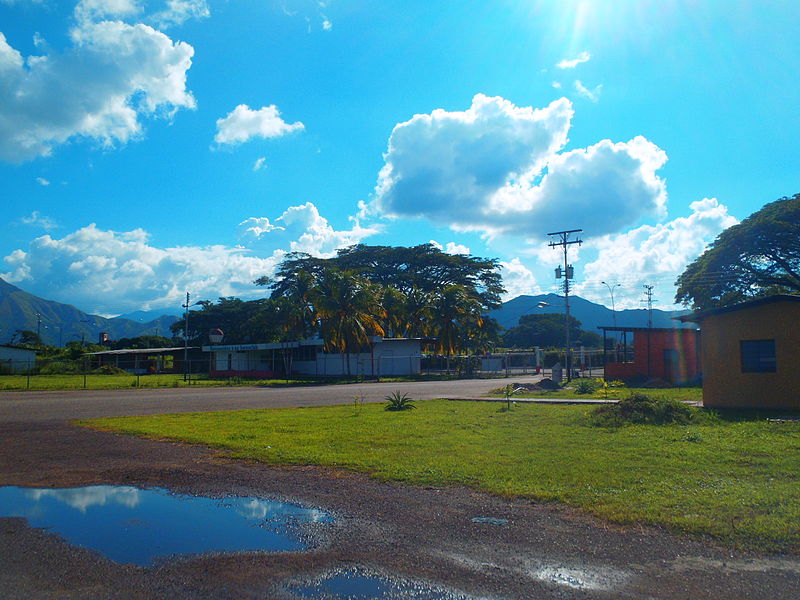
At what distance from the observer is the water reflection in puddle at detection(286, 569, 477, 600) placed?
4.54 m

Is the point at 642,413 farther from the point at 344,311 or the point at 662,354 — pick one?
the point at 344,311

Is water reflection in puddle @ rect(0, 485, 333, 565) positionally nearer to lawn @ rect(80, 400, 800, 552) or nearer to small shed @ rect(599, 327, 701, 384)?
lawn @ rect(80, 400, 800, 552)

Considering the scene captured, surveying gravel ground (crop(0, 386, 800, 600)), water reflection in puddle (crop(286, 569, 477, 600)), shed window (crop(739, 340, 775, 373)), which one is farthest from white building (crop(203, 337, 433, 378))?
water reflection in puddle (crop(286, 569, 477, 600))

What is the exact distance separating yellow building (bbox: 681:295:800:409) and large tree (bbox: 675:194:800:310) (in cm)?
3029

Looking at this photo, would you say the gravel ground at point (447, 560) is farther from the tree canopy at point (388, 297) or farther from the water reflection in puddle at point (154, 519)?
the tree canopy at point (388, 297)

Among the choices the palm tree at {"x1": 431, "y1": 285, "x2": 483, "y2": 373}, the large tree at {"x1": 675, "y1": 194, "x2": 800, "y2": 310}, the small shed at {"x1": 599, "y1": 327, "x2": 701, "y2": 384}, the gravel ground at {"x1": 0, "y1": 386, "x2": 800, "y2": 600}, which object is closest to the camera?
the gravel ground at {"x1": 0, "y1": 386, "x2": 800, "y2": 600}

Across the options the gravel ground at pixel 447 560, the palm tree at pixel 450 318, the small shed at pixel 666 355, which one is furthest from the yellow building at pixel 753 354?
the palm tree at pixel 450 318

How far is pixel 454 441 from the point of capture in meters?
11.7

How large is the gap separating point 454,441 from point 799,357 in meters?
10.2

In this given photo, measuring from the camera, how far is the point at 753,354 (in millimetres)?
16625

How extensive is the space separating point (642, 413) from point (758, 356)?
5121 mm

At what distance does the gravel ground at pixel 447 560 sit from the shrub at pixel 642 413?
7.16 m

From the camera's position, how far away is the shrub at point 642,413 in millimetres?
13562

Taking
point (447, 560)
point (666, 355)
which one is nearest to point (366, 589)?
point (447, 560)
